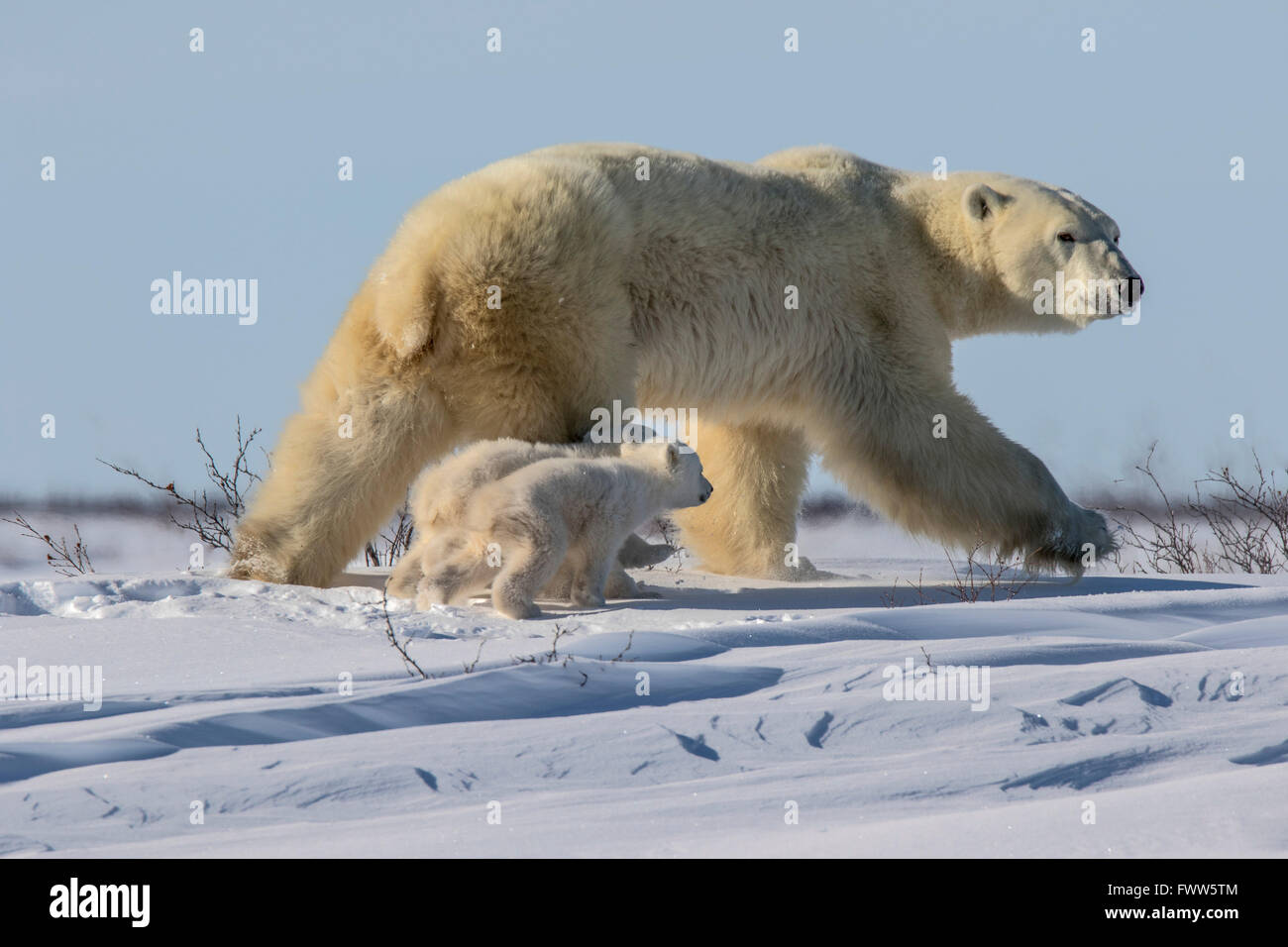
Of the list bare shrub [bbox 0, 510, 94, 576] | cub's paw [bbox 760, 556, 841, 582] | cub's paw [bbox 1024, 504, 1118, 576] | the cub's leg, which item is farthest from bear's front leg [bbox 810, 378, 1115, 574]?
bare shrub [bbox 0, 510, 94, 576]

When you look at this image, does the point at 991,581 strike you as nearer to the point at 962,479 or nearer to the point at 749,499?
the point at 962,479

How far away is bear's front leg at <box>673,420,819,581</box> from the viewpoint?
787cm

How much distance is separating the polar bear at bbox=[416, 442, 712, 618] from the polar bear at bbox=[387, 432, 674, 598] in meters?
0.06

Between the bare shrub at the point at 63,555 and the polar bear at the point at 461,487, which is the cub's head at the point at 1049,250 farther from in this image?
the bare shrub at the point at 63,555

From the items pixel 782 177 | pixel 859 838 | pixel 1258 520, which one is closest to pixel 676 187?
pixel 782 177

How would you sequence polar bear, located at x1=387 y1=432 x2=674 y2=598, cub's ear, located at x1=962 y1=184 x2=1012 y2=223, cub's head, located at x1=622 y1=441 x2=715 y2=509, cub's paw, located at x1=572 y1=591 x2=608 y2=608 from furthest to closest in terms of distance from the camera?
cub's ear, located at x1=962 y1=184 x2=1012 y2=223 → cub's head, located at x1=622 y1=441 x2=715 y2=509 → cub's paw, located at x1=572 y1=591 x2=608 y2=608 → polar bear, located at x1=387 y1=432 x2=674 y2=598

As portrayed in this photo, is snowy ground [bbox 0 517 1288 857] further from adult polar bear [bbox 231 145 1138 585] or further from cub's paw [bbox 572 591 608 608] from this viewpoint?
adult polar bear [bbox 231 145 1138 585]

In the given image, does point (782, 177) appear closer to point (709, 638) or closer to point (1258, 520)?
point (709, 638)

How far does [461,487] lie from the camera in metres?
5.46

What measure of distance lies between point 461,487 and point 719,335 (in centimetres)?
178

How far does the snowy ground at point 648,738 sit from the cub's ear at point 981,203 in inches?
109

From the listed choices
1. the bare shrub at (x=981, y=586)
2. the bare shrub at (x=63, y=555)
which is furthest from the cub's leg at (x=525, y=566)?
the bare shrub at (x=63, y=555)

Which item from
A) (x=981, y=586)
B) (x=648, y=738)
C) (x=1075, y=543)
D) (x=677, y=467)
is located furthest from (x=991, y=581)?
(x=648, y=738)

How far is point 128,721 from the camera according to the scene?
135 inches
